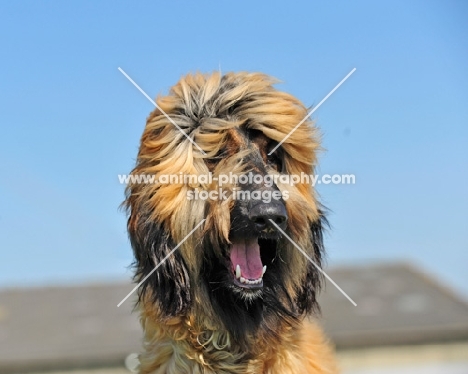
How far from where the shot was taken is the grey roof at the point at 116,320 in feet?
28.5

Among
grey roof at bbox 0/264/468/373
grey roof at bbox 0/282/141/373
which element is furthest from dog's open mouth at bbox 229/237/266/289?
grey roof at bbox 0/264/468/373

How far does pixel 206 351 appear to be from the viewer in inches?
105

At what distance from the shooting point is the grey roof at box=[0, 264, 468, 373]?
28.5 ft

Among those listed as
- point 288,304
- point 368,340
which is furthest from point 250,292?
point 368,340

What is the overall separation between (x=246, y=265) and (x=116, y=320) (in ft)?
23.4

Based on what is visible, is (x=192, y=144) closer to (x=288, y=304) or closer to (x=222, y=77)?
(x=222, y=77)

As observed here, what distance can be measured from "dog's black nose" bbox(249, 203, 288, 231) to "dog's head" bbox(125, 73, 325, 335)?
0.02m

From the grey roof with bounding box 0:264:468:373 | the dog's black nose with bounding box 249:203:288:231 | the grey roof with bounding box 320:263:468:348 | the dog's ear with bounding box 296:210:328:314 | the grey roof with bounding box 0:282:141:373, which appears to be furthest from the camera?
the grey roof with bounding box 320:263:468:348

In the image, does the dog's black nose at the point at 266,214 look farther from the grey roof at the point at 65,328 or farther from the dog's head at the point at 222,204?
the grey roof at the point at 65,328

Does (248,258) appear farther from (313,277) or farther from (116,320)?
(116,320)

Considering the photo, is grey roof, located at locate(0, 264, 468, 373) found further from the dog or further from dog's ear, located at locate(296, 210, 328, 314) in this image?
the dog

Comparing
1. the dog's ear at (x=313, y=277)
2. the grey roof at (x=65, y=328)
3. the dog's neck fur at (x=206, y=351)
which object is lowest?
the grey roof at (x=65, y=328)

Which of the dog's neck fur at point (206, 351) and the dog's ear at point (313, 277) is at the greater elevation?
the dog's ear at point (313, 277)

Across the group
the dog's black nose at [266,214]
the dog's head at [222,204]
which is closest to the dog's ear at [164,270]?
the dog's head at [222,204]
